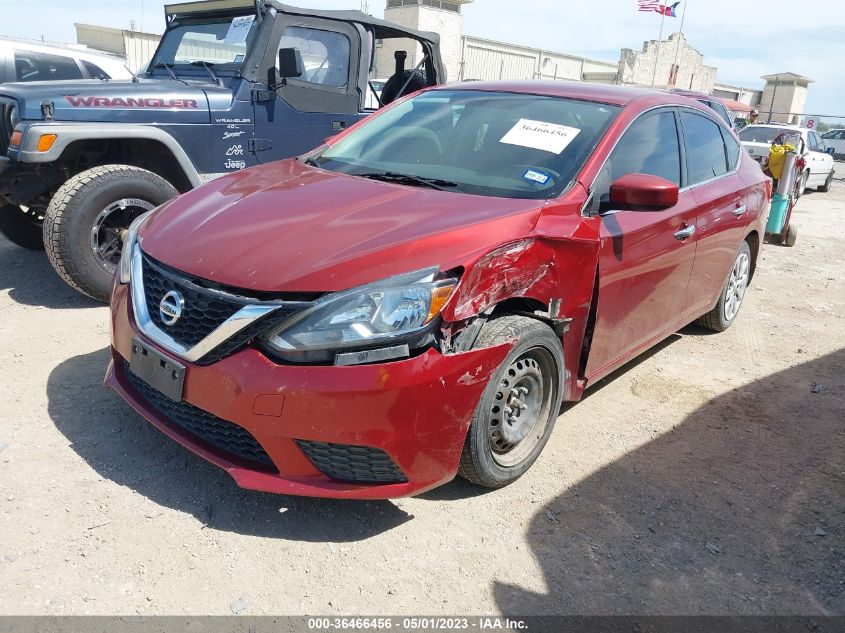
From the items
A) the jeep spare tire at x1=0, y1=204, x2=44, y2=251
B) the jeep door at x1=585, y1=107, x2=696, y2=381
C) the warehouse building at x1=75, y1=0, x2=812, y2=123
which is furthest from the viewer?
the warehouse building at x1=75, y1=0, x2=812, y2=123

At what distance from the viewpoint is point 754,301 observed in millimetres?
6363

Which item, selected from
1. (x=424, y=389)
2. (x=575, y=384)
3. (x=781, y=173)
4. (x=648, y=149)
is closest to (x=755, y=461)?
(x=575, y=384)

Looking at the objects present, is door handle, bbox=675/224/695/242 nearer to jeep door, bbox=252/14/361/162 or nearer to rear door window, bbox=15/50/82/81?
jeep door, bbox=252/14/361/162

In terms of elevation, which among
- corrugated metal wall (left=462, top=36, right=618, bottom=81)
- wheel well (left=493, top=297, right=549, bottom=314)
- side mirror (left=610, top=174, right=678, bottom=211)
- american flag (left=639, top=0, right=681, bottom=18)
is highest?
american flag (left=639, top=0, right=681, bottom=18)

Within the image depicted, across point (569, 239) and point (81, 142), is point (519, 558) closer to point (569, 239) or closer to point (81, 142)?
point (569, 239)

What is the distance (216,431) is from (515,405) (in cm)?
124

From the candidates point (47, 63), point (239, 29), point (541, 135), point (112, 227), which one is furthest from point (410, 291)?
point (47, 63)

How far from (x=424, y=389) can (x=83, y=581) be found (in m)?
1.32

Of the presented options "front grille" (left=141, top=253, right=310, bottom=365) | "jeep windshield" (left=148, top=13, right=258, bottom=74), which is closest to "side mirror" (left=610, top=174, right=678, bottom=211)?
"front grille" (left=141, top=253, right=310, bottom=365)

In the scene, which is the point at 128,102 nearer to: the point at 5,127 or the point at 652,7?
the point at 5,127

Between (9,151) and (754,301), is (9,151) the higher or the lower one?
the higher one

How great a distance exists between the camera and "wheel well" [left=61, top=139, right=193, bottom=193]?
495 centimetres

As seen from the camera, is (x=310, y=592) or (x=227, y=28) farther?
(x=227, y=28)

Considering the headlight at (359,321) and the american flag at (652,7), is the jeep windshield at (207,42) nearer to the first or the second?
the headlight at (359,321)
